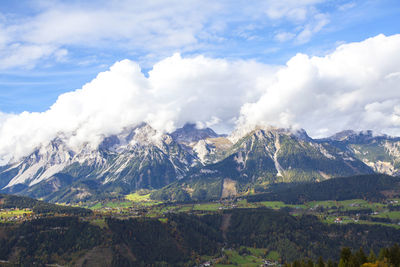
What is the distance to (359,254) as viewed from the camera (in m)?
161

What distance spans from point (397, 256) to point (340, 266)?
28796 millimetres

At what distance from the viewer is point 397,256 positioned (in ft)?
511

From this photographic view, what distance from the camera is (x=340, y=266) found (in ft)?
493

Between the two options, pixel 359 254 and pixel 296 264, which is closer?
pixel 359 254

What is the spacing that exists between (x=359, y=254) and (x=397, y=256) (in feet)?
51.8

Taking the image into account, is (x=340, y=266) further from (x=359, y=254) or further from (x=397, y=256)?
(x=397, y=256)

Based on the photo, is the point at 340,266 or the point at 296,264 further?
the point at 296,264

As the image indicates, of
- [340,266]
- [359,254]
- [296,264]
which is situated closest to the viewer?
→ [340,266]

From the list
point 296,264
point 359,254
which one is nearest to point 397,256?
point 359,254

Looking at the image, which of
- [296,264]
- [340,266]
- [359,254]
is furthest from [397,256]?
[296,264]

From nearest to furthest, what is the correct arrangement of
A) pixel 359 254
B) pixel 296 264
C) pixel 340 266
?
pixel 340 266
pixel 359 254
pixel 296 264

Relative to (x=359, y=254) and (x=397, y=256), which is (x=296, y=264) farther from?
(x=397, y=256)

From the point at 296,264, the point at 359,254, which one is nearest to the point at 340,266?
the point at 359,254

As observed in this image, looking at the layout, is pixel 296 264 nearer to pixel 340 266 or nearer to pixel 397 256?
pixel 340 266
